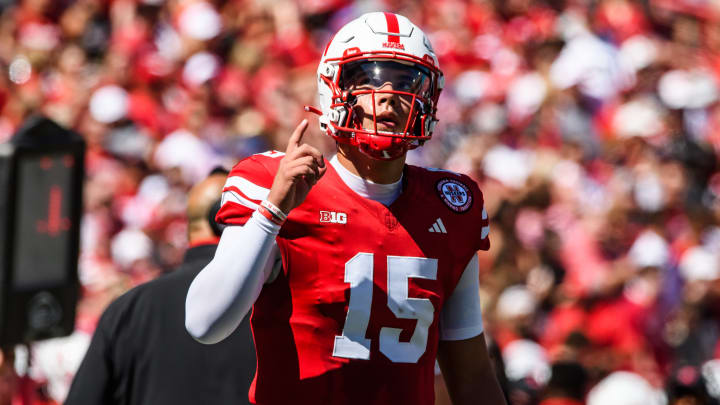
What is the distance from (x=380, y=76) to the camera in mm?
3029

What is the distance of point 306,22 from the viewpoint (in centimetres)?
1219

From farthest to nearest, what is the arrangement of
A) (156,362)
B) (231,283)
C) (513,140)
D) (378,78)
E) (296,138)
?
(513,140) < (156,362) < (378,78) < (296,138) < (231,283)

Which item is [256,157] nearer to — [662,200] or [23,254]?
[23,254]

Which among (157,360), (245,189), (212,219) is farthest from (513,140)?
(245,189)

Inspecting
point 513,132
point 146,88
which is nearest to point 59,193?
point 513,132

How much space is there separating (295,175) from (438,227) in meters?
0.51

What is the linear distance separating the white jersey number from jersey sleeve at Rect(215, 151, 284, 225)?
278 millimetres

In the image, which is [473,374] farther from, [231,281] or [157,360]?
[157,360]

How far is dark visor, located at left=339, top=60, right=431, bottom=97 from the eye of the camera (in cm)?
303

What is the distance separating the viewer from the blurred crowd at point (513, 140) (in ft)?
23.4

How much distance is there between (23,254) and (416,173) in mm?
2525

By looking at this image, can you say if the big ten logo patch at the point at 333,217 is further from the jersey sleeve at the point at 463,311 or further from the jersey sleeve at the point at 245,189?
the jersey sleeve at the point at 463,311

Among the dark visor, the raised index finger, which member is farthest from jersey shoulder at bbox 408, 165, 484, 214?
the raised index finger

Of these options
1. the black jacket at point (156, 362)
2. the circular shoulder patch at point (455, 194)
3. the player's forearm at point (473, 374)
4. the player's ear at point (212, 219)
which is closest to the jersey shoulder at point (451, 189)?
the circular shoulder patch at point (455, 194)
